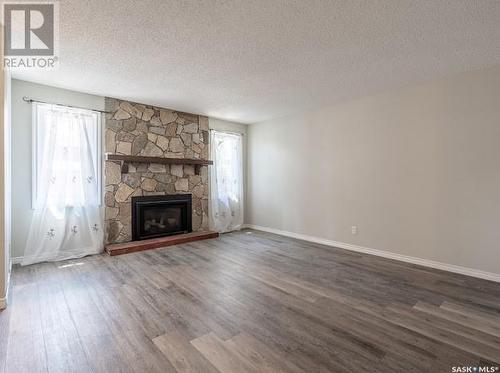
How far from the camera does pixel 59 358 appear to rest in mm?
1599

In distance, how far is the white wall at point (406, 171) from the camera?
9.69ft

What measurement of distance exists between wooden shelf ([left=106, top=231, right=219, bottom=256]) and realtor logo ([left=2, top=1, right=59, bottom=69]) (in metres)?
2.60

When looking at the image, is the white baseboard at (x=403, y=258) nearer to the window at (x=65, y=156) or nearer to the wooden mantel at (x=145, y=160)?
the wooden mantel at (x=145, y=160)

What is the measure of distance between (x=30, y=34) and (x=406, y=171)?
4.63 meters

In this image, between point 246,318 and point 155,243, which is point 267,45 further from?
point 155,243

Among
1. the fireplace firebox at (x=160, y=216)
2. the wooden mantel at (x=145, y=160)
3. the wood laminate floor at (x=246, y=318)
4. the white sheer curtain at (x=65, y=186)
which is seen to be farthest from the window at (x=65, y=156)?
the wood laminate floor at (x=246, y=318)

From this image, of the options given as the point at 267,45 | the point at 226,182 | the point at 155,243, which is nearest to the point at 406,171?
the point at 267,45

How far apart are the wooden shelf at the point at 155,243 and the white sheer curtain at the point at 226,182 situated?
56cm

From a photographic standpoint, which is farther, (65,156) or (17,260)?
(65,156)

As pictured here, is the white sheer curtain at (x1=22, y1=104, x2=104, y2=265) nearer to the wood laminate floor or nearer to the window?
the window

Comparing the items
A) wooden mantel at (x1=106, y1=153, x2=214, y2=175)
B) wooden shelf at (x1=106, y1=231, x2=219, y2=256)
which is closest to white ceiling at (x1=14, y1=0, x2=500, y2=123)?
wooden mantel at (x1=106, y1=153, x2=214, y2=175)

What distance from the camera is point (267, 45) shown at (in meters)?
2.46

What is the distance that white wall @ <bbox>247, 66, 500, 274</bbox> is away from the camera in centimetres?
295

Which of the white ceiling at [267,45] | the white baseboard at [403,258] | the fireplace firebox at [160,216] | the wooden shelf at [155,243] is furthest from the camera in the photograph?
the fireplace firebox at [160,216]
